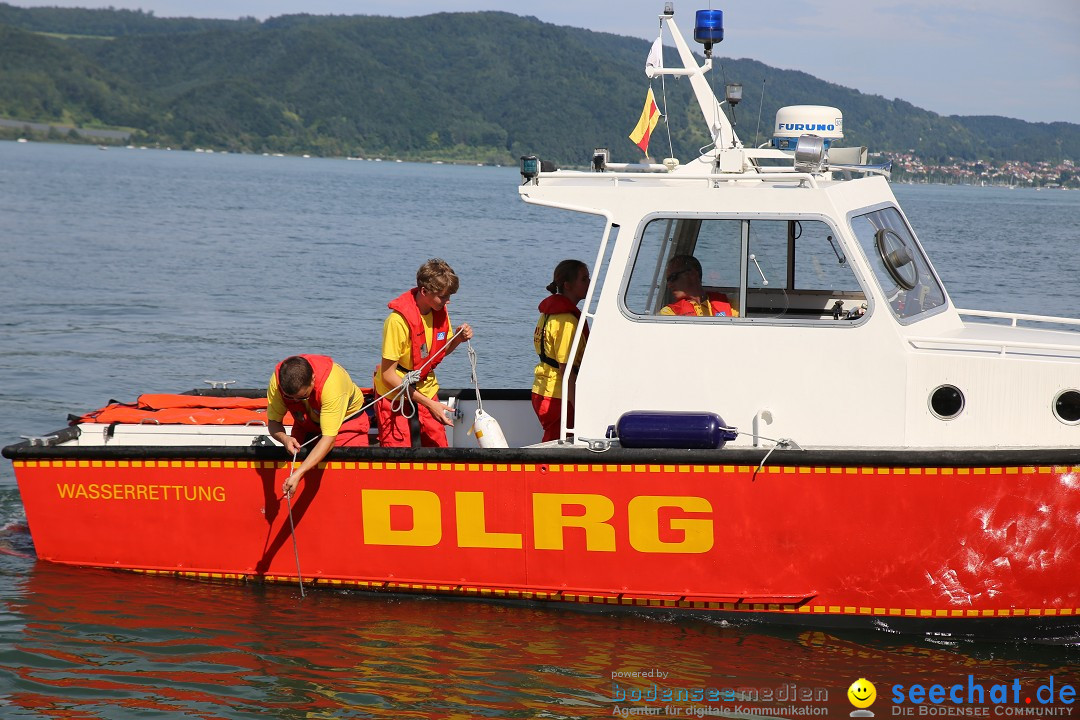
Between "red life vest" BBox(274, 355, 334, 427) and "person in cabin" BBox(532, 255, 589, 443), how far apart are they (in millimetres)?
1176

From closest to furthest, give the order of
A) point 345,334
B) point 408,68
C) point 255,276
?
point 345,334, point 255,276, point 408,68

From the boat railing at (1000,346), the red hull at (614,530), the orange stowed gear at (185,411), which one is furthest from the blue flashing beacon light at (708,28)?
the orange stowed gear at (185,411)

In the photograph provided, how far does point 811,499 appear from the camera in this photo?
577 cm

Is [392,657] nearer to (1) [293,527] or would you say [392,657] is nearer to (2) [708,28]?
(1) [293,527]

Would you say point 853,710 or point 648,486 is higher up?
point 648,486

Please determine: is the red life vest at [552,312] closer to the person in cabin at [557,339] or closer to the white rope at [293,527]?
the person in cabin at [557,339]

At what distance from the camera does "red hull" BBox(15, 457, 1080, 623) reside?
567cm

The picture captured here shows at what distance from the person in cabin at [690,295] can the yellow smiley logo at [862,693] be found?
197 cm

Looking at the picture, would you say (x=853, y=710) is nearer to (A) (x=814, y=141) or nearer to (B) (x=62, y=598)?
(A) (x=814, y=141)

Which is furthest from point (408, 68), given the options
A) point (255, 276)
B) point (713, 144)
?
point (713, 144)

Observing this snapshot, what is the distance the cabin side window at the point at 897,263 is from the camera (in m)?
6.11

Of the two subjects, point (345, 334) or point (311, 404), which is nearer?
point (311, 404)

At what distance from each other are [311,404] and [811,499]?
2751 mm

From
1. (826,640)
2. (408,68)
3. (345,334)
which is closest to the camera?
(826,640)
